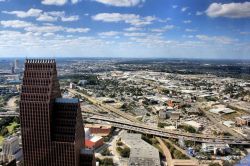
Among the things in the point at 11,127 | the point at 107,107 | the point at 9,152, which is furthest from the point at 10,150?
the point at 107,107

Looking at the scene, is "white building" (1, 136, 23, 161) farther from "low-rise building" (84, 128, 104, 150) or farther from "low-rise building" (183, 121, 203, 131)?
"low-rise building" (183, 121, 203, 131)

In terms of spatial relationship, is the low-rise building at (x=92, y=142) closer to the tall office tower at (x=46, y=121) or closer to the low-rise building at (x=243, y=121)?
the tall office tower at (x=46, y=121)

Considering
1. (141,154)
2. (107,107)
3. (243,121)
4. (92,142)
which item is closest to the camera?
(141,154)

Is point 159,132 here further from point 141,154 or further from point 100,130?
point 141,154

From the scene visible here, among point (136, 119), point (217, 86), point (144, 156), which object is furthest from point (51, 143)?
point (217, 86)

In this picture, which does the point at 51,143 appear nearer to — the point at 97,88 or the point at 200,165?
the point at 200,165

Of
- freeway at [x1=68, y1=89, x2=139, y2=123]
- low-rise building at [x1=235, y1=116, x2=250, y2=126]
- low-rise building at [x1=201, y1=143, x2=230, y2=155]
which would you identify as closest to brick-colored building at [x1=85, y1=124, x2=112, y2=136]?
freeway at [x1=68, y1=89, x2=139, y2=123]

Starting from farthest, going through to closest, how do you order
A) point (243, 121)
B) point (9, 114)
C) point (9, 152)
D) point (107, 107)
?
point (107, 107)
point (9, 114)
point (243, 121)
point (9, 152)
